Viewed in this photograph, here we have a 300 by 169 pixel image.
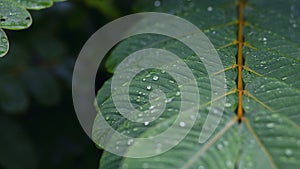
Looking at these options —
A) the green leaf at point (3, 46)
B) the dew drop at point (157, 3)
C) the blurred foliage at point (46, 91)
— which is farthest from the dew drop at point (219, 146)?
the blurred foliage at point (46, 91)

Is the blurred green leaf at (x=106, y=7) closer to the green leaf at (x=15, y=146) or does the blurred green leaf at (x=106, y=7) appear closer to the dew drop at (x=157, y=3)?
the dew drop at (x=157, y=3)

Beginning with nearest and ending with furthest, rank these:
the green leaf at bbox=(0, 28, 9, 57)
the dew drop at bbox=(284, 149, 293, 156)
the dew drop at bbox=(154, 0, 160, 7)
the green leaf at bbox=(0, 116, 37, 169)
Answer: the dew drop at bbox=(284, 149, 293, 156) < the green leaf at bbox=(0, 28, 9, 57) < the dew drop at bbox=(154, 0, 160, 7) < the green leaf at bbox=(0, 116, 37, 169)

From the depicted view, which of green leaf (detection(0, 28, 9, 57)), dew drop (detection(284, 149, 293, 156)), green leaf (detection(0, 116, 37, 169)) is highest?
dew drop (detection(284, 149, 293, 156))

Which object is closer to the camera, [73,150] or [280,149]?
[280,149]

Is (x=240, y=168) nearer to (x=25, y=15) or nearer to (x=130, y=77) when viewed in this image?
(x=130, y=77)

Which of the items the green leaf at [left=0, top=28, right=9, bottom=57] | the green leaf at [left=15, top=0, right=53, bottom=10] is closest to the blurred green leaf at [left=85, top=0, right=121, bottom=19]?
the green leaf at [left=15, top=0, right=53, bottom=10]

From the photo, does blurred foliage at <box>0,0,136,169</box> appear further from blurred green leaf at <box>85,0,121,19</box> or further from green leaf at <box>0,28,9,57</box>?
green leaf at <box>0,28,9,57</box>

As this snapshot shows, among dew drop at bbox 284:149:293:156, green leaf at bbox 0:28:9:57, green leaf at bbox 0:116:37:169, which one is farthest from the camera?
green leaf at bbox 0:116:37:169

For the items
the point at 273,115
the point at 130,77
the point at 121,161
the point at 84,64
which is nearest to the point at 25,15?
the point at 130,77
